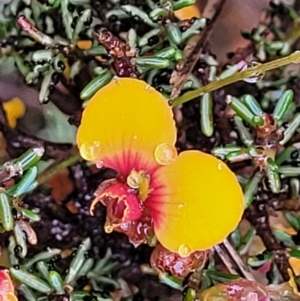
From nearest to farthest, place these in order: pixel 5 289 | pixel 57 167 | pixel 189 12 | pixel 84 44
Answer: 1. pixel 5 289
2. pixel 57 167
3. pixel 84 44
4. pixel 189 12

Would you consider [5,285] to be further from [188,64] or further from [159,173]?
[188,64]

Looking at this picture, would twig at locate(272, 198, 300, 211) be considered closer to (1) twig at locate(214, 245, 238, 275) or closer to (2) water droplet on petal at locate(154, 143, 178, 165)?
(1) twig at locate(214, 245, 238, 275)

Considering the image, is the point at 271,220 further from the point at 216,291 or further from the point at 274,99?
the point at 216,291

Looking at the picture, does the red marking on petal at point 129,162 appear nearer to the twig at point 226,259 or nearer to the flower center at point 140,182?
the flower center at point 140,182

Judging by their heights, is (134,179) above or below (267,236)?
above

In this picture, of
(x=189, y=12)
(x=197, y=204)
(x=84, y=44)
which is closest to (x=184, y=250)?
(x=197, y=204)

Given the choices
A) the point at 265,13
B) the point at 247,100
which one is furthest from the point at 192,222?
the point at 265,13

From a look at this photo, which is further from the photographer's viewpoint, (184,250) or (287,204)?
(287,204)

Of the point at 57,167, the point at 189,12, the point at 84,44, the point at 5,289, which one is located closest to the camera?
the point at 5,289
